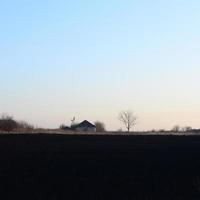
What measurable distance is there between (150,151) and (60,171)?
6399mm

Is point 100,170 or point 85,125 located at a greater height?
point 85,125

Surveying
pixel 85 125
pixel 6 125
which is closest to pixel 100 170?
pixel 6 125

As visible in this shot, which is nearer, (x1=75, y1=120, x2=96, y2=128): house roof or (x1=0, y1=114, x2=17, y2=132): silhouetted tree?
(x1=0, y1=114, x2=17, y2=132): silhouetted tree

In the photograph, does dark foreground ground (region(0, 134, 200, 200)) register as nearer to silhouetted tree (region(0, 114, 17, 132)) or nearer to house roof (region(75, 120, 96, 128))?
silhouetted tree (region(0, 114, 17, 132))

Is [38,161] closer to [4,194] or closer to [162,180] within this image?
[4,194]

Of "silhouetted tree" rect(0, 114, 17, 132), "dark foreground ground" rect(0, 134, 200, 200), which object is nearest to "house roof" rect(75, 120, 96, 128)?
"silhouetted tree" rect(0, 114, 17, 132)

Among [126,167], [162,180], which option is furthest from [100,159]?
[162,180]

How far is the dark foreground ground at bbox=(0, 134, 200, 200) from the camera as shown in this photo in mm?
31469

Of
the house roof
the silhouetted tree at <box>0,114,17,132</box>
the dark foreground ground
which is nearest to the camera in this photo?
the dark foreground ground

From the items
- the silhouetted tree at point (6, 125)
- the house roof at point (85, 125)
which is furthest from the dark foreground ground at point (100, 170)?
the house roof at point (85, 125)

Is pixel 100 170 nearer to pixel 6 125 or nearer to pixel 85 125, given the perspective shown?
pixel 6 125

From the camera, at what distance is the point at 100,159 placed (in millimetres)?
37250

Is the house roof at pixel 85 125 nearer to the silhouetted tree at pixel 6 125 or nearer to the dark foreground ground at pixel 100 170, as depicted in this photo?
the silhouetted tree at pixel 6 125

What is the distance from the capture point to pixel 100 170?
35156 mm
